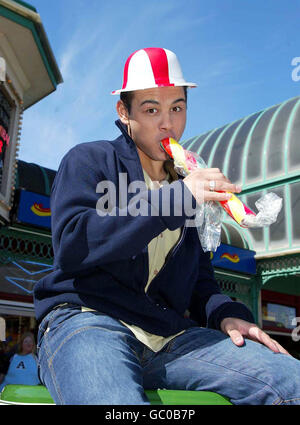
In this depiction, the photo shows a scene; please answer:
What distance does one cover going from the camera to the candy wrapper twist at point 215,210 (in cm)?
153

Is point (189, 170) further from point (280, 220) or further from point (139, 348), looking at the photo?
point (280, 220)

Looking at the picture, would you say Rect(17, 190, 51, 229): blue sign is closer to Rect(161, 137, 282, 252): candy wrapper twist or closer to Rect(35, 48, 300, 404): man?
Rect(35, 48, 300, 404): man

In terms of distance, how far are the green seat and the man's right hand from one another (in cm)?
68

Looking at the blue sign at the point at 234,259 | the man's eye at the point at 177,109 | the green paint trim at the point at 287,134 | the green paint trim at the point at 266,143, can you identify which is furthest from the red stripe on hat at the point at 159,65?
the green paint trim at the point at 266,143

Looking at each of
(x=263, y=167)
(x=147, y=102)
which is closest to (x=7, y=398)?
(x=147, y=102)

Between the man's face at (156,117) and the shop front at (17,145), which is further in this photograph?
the shop front at (17,145)

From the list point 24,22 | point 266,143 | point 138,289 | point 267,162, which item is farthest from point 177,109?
point 266,143

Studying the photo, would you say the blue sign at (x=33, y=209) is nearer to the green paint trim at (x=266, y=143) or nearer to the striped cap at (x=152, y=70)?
the striped cap at (x=152, y=70)

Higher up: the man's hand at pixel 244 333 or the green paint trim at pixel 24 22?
the green paint trim at pixel 24 22

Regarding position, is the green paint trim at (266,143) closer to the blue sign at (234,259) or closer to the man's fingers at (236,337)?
the blue sign at (234,259)

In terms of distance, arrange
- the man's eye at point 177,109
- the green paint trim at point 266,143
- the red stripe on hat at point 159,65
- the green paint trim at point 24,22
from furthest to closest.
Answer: the green paint trim at point 266,143
the green paint trim at point 24,22
the man's eye at point 177,109
the red stripe on hat at point 159,65

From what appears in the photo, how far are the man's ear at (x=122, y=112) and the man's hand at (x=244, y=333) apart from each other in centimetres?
107

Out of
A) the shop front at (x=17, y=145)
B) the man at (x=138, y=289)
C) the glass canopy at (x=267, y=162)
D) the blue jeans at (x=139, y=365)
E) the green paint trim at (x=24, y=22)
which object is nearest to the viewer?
the blue jeans at (x=139, y=365)

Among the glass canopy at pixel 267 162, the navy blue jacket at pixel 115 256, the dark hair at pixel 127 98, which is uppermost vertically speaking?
the glass canopy at pixel 267 162
